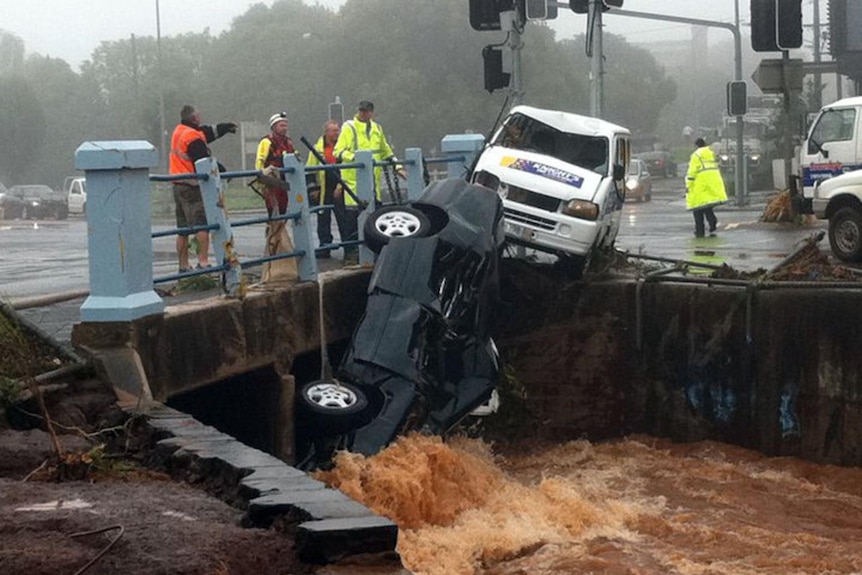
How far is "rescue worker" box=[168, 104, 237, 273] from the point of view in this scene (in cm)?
1328

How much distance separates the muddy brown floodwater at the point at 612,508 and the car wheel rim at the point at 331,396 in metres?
0.50

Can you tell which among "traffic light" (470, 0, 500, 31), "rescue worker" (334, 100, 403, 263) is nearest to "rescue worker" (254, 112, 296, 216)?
"rescue worker" (334, 100, 403, 263)

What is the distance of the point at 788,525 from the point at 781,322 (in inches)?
94.4

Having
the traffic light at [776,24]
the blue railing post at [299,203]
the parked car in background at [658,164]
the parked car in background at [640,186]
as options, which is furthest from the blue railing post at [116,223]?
the parked car in background at [658,164]

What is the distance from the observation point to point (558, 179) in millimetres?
15328

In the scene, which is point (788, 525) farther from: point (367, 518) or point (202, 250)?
point (367, 518)

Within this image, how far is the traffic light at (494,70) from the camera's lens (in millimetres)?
18062

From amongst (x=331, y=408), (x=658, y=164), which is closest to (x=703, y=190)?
(x=331, y=408)

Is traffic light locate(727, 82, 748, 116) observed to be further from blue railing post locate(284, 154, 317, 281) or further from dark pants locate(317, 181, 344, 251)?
blue railing post locate(284, 154, 317, 281)

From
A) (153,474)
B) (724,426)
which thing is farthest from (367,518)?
(724,426)

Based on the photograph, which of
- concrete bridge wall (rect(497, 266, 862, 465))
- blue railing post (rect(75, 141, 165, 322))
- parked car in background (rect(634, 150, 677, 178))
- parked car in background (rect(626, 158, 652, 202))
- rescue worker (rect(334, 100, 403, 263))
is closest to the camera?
blue railing post (rect(75, 141, 165, 322))

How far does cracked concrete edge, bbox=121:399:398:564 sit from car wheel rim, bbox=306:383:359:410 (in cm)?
288

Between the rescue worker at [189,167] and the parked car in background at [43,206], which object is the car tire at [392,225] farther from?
the parked car in background at [43,206]

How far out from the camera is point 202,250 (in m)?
13.3
